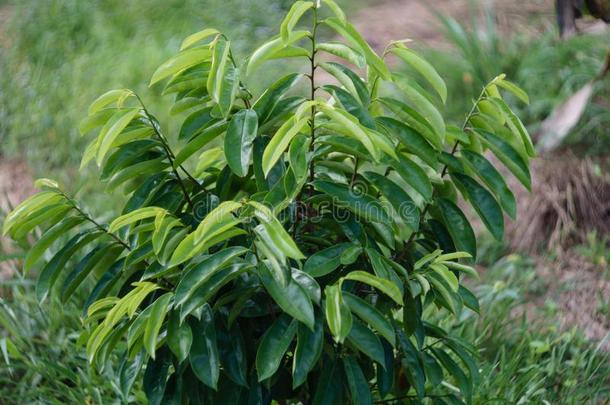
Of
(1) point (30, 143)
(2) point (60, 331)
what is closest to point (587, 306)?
(2) point (60, 331)

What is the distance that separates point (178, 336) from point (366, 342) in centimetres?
41

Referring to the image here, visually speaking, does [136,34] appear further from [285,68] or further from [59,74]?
[285,68]

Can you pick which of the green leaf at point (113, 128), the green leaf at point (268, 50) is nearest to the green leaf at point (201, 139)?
the green leaf at point (113, 128)

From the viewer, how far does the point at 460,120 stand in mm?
4836

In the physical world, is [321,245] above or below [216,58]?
below

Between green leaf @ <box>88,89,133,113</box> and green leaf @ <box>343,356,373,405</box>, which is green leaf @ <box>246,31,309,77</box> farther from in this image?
green leaf @ <box>343,356,373,405</box>

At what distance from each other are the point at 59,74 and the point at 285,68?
1340 millimetres

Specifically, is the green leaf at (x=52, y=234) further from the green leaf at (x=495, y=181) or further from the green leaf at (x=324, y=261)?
the green leaf at (x=495, y=181)

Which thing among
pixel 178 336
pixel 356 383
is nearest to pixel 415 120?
pixel 356 383

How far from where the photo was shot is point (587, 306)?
3879 mm

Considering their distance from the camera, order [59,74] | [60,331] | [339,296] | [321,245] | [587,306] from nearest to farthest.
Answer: [339,296]
[321,245]
[60,331]
[587,306]
[59,74]

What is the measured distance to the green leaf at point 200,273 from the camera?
1793mm

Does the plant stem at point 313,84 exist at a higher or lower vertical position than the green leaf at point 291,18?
lower

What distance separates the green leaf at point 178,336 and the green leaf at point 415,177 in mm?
603
